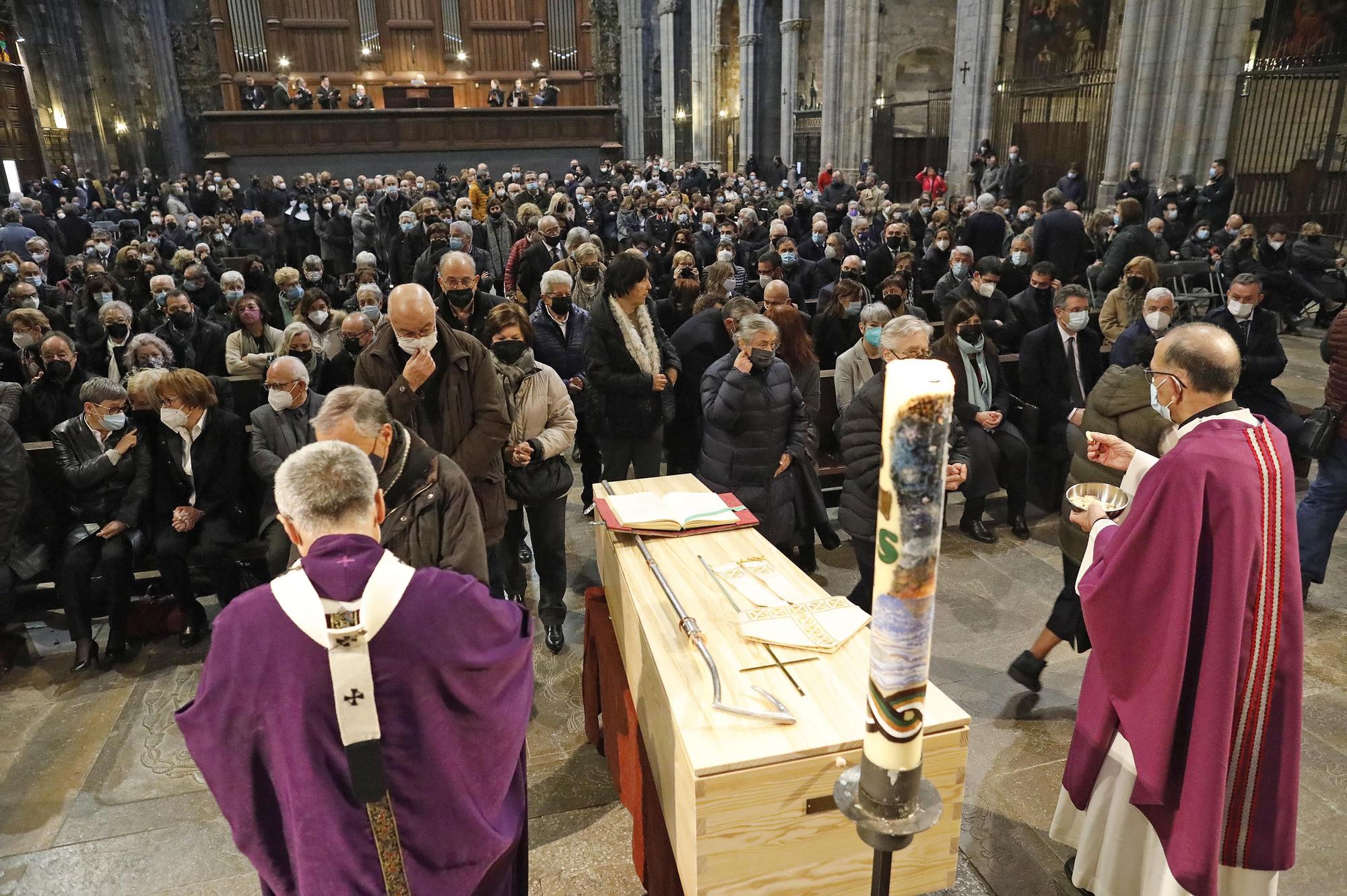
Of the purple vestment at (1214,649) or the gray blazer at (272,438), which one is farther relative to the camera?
the gray blazer at (272,438)

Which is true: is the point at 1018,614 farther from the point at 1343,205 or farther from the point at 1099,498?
the point at 1343,205

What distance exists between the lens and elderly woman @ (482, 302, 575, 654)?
14.1 feet

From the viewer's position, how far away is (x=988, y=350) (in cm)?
577

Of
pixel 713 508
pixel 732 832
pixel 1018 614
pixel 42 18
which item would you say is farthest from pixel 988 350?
pixel 42 18

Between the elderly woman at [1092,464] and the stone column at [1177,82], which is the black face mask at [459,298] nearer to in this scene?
the elderly woman at [1092,464]

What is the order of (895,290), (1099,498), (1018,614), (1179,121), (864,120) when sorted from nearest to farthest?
(1099,498)
(1018,614)
(895,290)
(1179,121)
(864,120)

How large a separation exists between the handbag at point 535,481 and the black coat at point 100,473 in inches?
82.0

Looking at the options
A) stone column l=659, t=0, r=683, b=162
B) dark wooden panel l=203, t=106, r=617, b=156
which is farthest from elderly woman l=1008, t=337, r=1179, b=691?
stone column l=659, t=0, r=683, b=162

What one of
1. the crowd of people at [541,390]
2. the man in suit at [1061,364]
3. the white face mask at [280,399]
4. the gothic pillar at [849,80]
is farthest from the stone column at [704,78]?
the white face mask at [280,399]

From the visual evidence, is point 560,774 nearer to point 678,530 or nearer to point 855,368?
point 678,530

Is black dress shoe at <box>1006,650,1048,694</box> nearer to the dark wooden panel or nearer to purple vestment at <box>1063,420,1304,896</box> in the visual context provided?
purple vestment at <box>1063,420,1304,896</box>

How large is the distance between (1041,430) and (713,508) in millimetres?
3698

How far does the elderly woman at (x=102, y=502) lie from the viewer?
15.3 ft

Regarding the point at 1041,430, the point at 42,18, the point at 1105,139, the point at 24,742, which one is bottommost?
the point at 24,742
